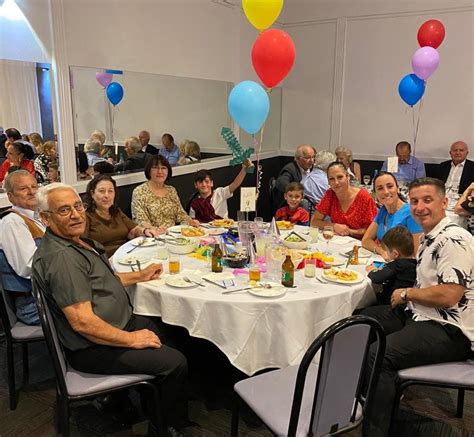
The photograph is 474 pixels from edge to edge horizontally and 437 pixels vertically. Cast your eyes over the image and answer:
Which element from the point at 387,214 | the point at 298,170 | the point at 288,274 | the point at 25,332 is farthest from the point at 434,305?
the point at 298,170

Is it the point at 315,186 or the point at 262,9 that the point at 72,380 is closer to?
the point at 262,9

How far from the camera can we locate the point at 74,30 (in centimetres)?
380

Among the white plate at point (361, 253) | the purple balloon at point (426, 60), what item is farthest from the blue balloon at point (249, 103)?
the purple balloon at point (426, 60)

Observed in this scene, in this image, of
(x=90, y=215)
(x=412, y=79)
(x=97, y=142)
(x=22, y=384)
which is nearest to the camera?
(x=22, y=384)

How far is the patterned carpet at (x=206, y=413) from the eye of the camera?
2250 mm

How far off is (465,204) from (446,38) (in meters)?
3.13

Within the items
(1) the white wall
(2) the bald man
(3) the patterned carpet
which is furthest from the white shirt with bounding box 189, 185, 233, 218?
(1) the white wall

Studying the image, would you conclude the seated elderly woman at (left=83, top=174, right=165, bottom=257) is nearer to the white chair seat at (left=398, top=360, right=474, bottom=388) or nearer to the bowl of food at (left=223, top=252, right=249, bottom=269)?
the bowl of food at (left=223, top=252, right=249, bottom=269)

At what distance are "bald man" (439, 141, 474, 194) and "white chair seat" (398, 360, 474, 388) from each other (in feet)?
13.7

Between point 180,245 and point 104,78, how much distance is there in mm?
2283

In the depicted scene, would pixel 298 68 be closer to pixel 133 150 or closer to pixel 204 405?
pixel 133 150

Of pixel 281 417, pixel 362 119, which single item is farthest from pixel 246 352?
pixel 362 119

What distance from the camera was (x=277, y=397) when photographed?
5.66ft

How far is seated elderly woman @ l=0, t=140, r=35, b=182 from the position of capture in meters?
3.47
